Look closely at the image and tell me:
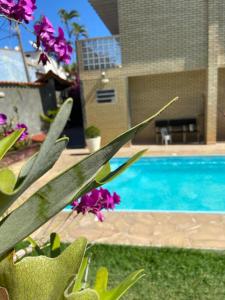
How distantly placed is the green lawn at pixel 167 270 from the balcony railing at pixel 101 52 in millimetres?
8956

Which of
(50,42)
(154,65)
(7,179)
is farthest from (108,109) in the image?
(7,179)

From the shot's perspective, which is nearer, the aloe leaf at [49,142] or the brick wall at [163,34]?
the aloe leaf at [49,142]

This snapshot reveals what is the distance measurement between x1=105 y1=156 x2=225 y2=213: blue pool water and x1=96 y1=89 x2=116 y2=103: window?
9.47 ft

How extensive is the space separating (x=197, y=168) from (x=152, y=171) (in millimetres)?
1452

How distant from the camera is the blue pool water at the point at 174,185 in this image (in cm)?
720

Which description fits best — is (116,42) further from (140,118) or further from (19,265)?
(19,265)

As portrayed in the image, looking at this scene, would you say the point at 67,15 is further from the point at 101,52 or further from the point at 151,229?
the point at 151,229

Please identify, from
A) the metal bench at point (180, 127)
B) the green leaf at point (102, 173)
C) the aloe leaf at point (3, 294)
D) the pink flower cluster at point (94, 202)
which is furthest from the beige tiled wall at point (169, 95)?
the aloe leaf at point (3, 294)

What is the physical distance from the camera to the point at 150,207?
23.7ft

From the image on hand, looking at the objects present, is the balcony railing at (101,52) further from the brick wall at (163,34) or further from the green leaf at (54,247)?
the green leaf at (54,247)

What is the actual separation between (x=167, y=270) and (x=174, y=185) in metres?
5.31

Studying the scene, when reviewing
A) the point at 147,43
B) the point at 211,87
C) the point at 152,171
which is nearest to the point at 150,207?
the point at 152,171

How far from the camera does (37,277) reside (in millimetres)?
713

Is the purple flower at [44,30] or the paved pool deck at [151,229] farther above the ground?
the purple flower at [44,30]
